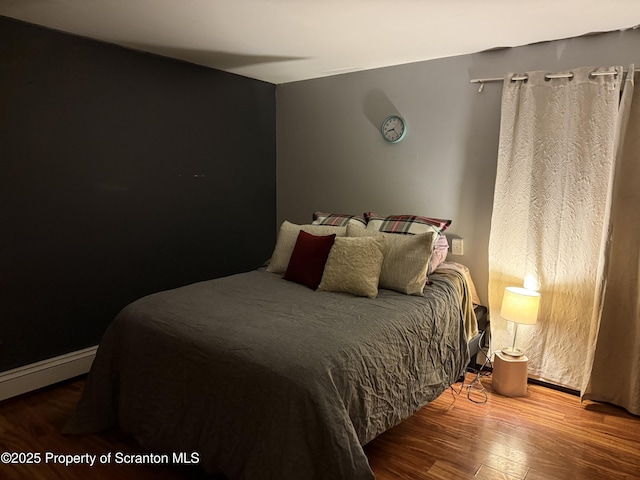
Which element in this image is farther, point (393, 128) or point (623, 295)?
point (393, 128)

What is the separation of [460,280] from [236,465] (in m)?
1.80

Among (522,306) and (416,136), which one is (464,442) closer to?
(522,306)

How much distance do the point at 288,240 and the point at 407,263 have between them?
893 millimetres

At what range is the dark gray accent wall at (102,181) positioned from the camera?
261cm

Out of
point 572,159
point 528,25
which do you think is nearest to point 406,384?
point 572,159

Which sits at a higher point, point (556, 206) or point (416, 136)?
point (416, 136)

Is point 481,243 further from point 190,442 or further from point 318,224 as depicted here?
point 190,442

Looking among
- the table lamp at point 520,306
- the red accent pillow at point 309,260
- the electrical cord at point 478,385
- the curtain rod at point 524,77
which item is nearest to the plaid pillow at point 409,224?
the red accent pillow at point 309,260

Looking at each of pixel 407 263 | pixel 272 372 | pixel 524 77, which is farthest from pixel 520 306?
pixel 272 372

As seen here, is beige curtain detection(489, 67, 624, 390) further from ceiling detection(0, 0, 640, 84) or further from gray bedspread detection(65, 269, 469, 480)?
gray bedspread detection(65, 269, 469, 480)

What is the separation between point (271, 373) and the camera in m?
1.69

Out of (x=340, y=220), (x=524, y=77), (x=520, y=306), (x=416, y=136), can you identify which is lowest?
(x=520, y=306)

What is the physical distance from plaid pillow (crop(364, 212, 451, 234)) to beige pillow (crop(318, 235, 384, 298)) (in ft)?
1.08

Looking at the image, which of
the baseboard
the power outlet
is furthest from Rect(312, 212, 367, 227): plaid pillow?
the baseboard
